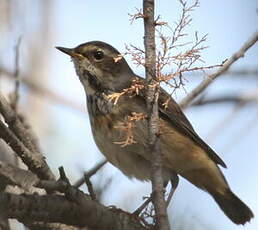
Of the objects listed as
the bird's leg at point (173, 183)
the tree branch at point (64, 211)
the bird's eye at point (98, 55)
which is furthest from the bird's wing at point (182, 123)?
the tree branch at point (64, 211)

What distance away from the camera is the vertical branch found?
3.11 meters

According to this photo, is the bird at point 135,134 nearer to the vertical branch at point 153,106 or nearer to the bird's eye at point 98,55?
the bird's eye at point 98,55

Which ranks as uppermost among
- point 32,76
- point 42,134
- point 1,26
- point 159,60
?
point 159,60

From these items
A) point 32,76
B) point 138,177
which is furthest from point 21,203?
point 32,76

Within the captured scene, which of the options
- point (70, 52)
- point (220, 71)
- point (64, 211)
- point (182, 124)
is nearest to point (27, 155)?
point (64, 211)

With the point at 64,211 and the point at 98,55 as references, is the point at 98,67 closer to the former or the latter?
the point at 98,55

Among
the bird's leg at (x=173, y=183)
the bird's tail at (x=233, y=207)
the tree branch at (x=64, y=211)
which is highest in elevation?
the tree branch at (x=64, y=211)

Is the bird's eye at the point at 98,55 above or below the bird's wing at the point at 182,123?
above

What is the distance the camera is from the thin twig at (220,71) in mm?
4180

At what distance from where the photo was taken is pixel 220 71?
4.19 m

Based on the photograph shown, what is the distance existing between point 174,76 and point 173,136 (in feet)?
6.04

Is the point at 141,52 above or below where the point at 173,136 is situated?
above

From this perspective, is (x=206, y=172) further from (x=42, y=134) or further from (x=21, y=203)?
(x=42, y=134)

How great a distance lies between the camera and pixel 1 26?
7.52 meters
